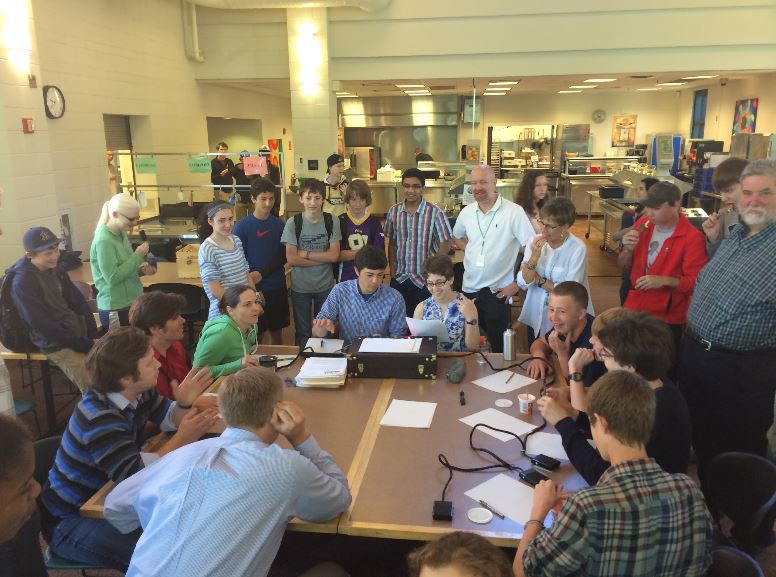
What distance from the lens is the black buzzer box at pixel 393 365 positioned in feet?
9.87

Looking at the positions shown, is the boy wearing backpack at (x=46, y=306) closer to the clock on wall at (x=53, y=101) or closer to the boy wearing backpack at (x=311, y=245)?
the boy wearing backpack at (x=311, y=245)

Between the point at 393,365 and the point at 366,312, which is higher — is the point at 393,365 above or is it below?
below

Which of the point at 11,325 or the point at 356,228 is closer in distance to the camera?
the point at 11,325

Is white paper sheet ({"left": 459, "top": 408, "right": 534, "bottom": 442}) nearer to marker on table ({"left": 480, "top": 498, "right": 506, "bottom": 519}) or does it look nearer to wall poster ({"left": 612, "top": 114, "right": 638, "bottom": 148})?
marker on table ({"left": 480, "top": 498, "right": 506, "bottom": 519})

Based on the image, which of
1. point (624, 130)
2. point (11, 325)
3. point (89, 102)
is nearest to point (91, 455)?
point (11, 325)

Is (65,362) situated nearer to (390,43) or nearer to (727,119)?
(390,43)

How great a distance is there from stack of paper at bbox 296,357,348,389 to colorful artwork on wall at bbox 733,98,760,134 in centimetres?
1047

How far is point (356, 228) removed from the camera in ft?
15.0

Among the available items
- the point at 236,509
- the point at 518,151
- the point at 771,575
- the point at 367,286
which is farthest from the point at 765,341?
the point at 518,151

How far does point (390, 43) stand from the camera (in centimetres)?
815

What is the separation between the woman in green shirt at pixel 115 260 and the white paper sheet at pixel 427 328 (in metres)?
2.13

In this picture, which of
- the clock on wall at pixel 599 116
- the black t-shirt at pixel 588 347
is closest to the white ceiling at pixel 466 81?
the clock on wall at pixel 599 116

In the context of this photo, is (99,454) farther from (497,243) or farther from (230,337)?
(497,243)

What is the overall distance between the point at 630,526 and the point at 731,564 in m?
0.43
